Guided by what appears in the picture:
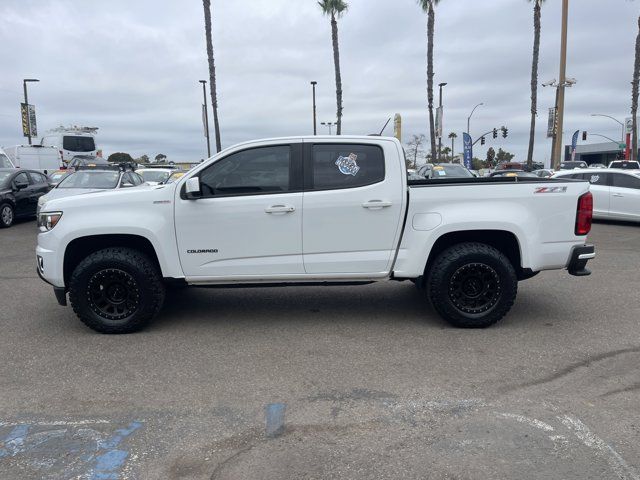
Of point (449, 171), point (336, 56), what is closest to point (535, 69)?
point (336, 56)

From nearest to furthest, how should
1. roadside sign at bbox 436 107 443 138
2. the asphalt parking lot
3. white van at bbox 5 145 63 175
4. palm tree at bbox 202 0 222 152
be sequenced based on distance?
the asphalt parking lot → white van at bbox 5 145 63 175 → palm tree at bbox 202 0 222 152 → roadside sign at bbox 436 107 443 138

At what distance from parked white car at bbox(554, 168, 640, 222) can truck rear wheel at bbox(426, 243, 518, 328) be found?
30.2 feet

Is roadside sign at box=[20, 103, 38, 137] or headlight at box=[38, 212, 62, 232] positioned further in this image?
roadside sign at box=[20, 103, 38, 137]

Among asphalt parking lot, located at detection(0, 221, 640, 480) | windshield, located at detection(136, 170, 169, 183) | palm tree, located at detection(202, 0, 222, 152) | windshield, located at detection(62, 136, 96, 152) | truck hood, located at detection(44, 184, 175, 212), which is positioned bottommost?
asphalt parking lot, located at detection(0, 221, 640, 480)

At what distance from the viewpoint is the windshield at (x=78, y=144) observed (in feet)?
103

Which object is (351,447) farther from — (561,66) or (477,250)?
(561,66)

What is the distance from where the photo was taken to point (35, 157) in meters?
24.7

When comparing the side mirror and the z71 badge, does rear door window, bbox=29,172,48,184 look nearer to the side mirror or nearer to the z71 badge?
the side mirror

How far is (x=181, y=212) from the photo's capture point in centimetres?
515

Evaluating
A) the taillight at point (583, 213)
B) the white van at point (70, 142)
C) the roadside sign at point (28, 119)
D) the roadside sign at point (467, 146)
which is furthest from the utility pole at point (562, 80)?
the roadside sign at point (28, 119)

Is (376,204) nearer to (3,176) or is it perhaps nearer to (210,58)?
(3,176)

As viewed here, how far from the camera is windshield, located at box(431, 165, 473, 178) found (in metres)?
18.3

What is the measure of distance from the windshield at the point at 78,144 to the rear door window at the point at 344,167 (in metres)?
30.2

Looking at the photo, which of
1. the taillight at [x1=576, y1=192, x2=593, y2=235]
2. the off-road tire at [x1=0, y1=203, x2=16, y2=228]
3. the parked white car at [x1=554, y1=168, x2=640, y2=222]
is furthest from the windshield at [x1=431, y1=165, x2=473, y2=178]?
the taillight at [x1=576, y1=192, x2=593, y2=235]
